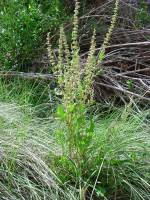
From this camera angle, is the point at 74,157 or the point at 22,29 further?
the point at 22,29

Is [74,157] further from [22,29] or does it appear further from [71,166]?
[22,29]

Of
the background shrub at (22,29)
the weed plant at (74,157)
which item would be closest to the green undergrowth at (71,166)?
the weed plant at (74,157)

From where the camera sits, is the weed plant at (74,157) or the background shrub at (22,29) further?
the background shrub at (22,29)

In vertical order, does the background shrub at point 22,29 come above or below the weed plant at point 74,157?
above

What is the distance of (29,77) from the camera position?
14.4 ft

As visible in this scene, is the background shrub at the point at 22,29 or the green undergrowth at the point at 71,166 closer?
the green undergrowth at the point at 71,166

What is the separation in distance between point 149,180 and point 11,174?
2.70 feet

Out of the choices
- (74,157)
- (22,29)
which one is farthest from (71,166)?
(22,29)

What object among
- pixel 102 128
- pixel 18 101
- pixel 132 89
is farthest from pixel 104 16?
pixel 102 128

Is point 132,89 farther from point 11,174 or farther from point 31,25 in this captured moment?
point 11,174

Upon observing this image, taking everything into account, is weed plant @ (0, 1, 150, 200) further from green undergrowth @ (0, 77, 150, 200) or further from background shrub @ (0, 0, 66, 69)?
background shrub @ (0, 0, 66, 69)

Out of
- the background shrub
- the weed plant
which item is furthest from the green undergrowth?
the background shrub

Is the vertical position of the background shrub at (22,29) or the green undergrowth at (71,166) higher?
the background shrub at (22,29)

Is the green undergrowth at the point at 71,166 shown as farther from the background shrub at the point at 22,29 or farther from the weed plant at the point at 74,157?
the background shrub at the point at 22,29
